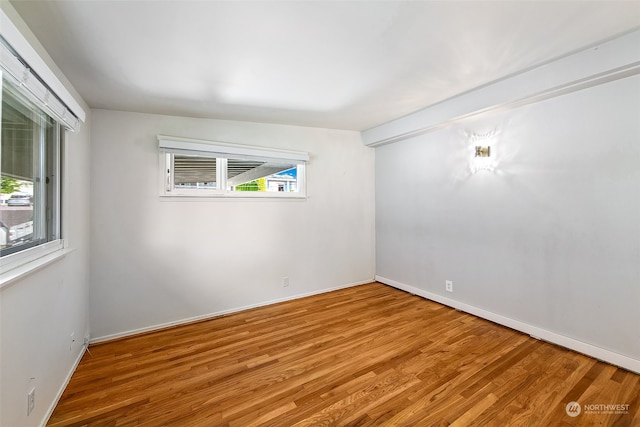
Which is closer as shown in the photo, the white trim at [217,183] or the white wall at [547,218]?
the white wall at [547,218]

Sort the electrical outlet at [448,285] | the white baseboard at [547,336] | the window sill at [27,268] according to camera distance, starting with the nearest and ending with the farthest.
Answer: the window sill at [27,268], the white baseboard at [547,336], the electrical outlet at [448,285]

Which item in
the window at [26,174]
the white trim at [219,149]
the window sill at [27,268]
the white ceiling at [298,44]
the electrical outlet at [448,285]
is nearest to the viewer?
the window sill at [27,268]

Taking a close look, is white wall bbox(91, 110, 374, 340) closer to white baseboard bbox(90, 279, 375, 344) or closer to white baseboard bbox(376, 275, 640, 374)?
white baseboard bbox(90, 279, 375, 344)

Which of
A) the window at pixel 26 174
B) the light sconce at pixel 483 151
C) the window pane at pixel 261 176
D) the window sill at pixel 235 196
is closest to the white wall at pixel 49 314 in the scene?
the window at pixel 26 174

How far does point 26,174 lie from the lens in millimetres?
Result: 1562

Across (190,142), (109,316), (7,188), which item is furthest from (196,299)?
(7,188)

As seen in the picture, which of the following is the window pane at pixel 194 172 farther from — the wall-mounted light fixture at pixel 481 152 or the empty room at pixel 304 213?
the wall-mounted light fixture at pixel 481 152

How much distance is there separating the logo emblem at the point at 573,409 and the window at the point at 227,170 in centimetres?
307

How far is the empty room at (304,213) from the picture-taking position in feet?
5.02

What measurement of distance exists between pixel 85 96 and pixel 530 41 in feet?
11.7

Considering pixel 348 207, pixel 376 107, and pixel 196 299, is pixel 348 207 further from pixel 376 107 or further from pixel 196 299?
pixel 196 299

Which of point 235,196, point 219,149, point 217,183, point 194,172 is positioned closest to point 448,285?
point 235,196

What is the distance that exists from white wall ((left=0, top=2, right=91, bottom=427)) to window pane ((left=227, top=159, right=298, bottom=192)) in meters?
1.38

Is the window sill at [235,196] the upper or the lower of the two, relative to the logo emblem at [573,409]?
upper
